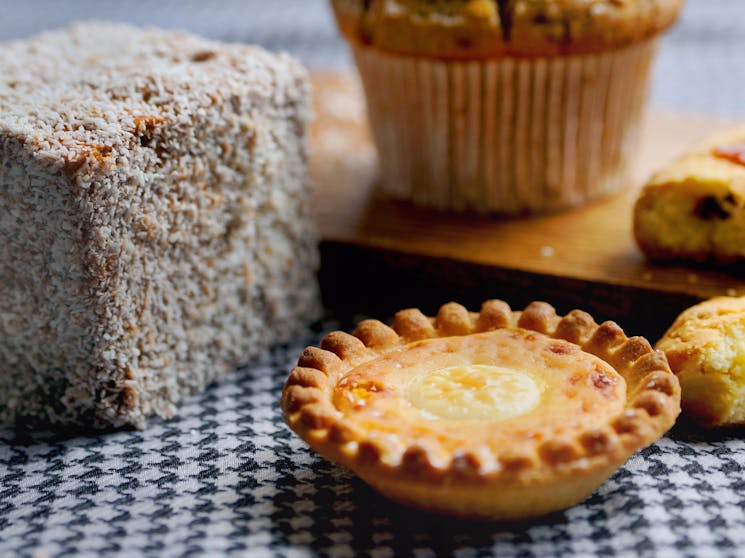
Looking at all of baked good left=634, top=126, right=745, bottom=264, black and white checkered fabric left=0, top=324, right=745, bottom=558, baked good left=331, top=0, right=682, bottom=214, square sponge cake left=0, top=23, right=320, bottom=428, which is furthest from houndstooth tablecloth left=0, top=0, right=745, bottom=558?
baked good left=331, top=0, right=682, bottom=214

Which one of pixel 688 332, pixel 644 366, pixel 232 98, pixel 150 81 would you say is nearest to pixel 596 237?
pixel 688 332

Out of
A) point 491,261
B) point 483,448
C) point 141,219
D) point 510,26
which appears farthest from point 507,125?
point 483,448

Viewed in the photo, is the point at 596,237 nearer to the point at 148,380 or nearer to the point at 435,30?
the point at 435,30

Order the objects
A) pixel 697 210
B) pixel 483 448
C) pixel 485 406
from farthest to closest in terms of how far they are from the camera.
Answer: pixel 697 210 < pixel 485 406 < pixel 483 448

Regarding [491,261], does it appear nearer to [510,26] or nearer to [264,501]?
[510,26]

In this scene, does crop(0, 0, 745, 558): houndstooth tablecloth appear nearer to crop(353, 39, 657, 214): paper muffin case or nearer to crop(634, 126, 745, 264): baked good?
crop(634, 126, 745, 264): baked good

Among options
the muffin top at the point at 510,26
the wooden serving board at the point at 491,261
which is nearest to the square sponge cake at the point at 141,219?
the wooden serving board at the point at 491,261
